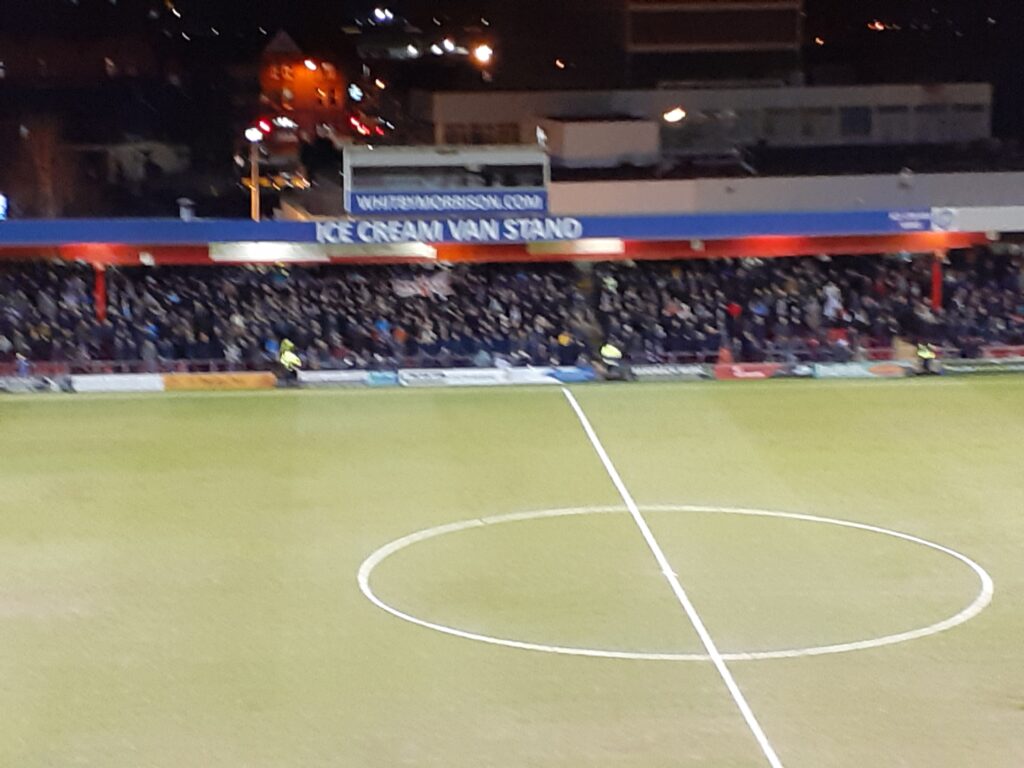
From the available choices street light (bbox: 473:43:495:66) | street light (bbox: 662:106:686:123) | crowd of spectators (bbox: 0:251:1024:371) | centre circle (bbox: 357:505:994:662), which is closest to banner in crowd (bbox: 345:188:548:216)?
crowd of spectators (bbox: 0:251:1024:371)

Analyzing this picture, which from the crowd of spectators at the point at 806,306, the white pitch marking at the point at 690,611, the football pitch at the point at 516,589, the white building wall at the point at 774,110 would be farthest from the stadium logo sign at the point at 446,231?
the white building wall at the point at 774,110

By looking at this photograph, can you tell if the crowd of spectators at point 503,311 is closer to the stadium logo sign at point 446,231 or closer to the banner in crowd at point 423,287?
the banner in crowd at point 423,287

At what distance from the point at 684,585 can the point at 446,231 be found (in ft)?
50.2

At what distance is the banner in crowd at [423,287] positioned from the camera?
1188 inches

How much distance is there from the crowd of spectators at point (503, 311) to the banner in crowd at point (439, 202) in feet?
4.95

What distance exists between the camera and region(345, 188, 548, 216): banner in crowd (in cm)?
2933

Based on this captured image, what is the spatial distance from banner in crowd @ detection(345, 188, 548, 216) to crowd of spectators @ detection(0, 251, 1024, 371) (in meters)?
1.51

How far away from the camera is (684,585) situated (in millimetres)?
14727

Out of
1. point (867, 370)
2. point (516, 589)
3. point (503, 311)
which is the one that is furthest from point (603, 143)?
point (516, 589)

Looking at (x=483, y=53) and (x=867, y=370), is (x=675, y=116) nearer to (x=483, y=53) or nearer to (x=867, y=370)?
(x=483, y=53)

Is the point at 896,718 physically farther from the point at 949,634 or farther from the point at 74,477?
the point at 74,477

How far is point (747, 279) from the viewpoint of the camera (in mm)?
30766

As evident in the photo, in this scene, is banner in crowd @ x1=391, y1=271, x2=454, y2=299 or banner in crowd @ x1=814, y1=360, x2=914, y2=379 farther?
banner in crowd @ x1=391, y1=271, x2=454, y2=299

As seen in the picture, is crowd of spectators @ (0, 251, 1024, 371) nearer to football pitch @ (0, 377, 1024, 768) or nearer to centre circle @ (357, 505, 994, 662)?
football pitch @ (0, 377, 1024, 768)
